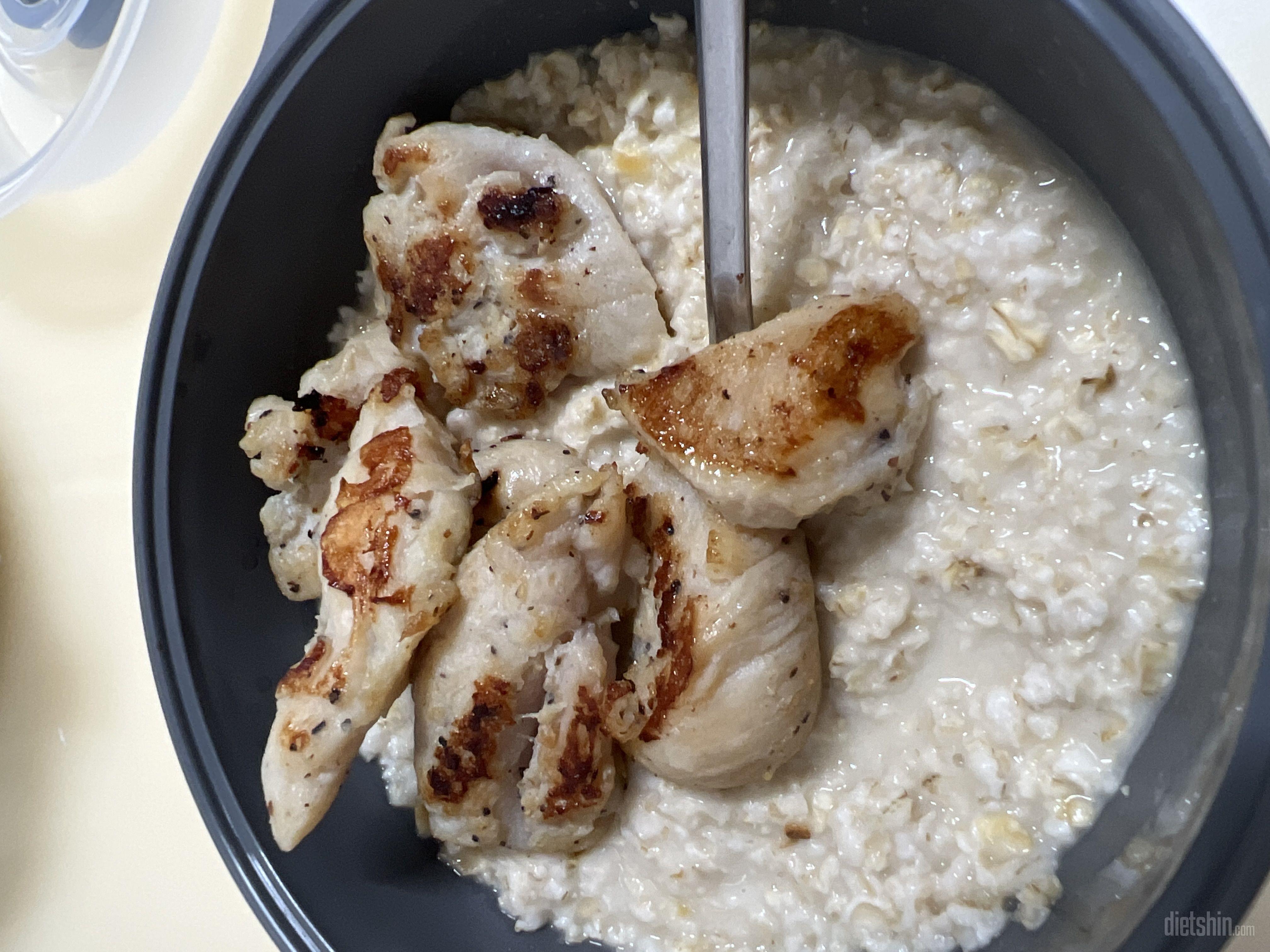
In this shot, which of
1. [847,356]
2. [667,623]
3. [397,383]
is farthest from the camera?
[397,383]

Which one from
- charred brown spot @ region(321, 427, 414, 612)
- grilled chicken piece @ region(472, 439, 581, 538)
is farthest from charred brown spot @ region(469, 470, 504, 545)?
charred brown spot @ region(321, 427, 414, 612)

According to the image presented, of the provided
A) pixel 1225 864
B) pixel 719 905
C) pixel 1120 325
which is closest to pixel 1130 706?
pixel 1225 864

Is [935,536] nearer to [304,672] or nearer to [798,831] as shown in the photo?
[798,831]

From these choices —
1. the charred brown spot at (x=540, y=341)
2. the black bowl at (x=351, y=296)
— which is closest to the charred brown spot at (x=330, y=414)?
the black bowl at (x=351, y=296)

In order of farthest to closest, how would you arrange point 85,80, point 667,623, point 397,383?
point 85,80
point 397,383
point 667,623

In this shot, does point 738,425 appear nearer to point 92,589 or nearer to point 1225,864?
point 1225,864

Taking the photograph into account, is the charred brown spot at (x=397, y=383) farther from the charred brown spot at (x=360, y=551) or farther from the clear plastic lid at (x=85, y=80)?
the clear plastic lid at (x=85, y=80)

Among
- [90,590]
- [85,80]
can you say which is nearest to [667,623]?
[90,590]
